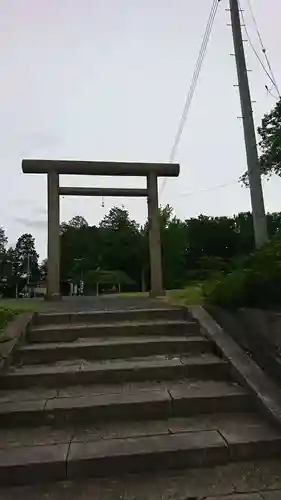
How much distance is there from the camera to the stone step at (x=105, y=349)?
3.65 m

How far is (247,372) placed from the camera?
3.21 metres

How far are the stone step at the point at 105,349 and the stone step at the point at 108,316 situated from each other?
568 millimetres

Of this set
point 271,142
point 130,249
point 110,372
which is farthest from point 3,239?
point 110,372

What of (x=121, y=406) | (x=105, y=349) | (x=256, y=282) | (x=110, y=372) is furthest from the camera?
(x=105, y=349)

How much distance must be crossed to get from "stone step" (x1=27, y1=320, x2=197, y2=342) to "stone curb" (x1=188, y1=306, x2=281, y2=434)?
0.22 meters

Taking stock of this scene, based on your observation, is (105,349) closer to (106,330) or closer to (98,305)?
(106,330)

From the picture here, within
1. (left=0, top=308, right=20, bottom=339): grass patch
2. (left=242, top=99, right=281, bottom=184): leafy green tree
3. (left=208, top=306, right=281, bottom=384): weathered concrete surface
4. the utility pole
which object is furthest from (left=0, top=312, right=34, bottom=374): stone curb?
(left=242, top=99, right=281, bottom=184): leafy green tree

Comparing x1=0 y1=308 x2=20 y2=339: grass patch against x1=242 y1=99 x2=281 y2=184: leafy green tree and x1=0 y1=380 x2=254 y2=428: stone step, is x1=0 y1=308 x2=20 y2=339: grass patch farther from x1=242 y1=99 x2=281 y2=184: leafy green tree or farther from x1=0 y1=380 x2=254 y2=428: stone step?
x1=242 y1=99 x2=281 y2=184: leafy green tree

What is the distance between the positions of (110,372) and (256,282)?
4.99 ft

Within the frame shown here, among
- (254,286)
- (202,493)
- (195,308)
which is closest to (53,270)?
(195,308)

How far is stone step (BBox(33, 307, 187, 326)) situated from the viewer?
4484 mm

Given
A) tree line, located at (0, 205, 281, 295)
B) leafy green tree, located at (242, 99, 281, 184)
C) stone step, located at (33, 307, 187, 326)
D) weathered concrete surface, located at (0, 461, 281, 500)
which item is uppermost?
leafy green tree, located at (242, 99, 281, 184)

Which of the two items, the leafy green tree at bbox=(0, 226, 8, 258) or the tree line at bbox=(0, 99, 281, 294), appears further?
the leafy green tree at bbox=(0, 226, 8, 258)

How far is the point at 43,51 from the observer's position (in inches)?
302
